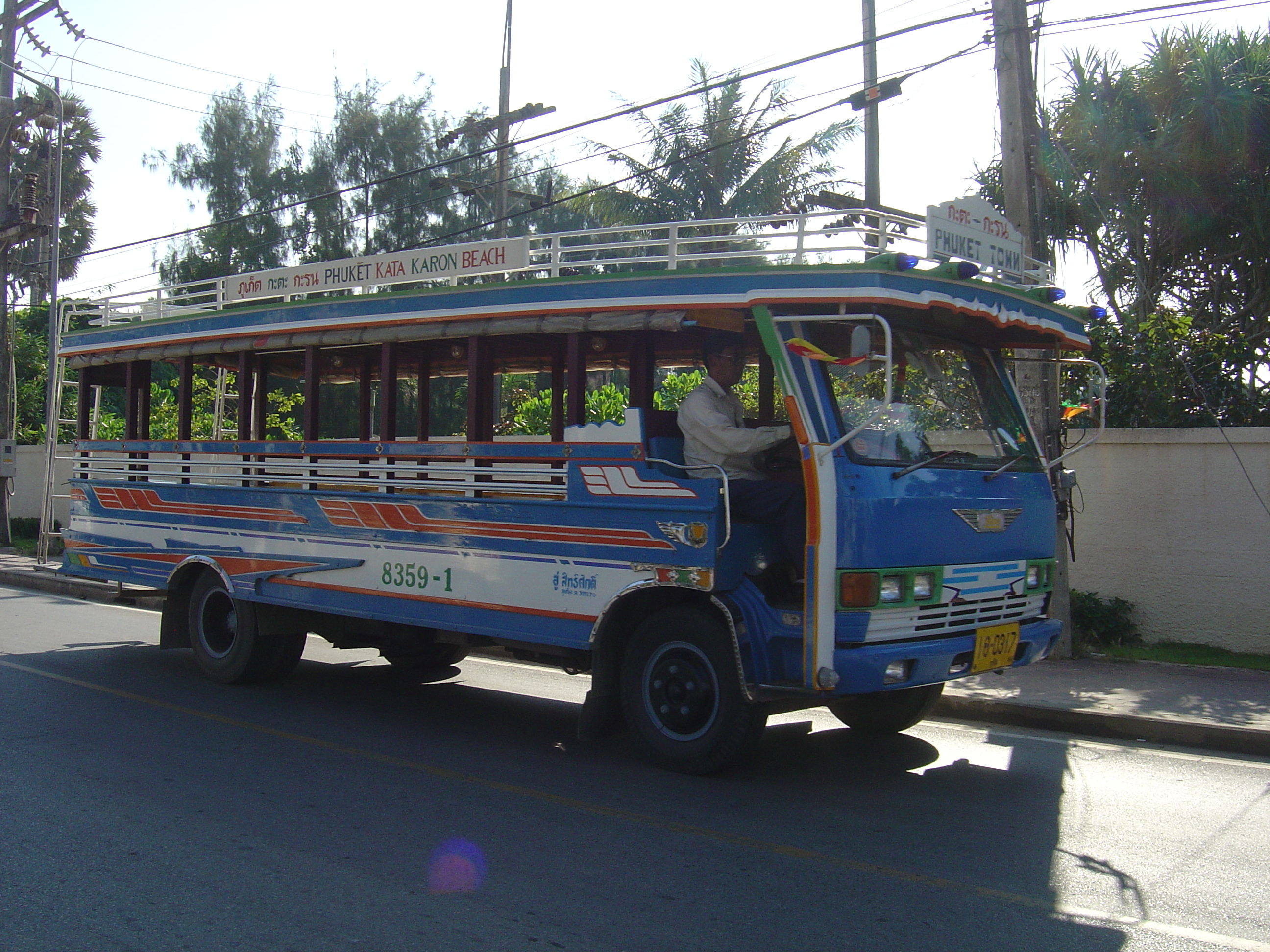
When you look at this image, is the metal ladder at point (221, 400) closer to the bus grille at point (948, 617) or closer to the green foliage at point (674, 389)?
Result: the green foliage at point (674, 389)

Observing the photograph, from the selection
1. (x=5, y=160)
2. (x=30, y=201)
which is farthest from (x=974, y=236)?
(x=5, y=160)

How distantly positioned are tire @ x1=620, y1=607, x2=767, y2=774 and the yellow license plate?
115 cm

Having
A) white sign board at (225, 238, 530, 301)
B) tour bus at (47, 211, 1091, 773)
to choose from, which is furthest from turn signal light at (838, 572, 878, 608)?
white sign board at (225, 238, 530, 301)

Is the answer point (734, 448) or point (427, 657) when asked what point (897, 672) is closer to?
point (734, 448)

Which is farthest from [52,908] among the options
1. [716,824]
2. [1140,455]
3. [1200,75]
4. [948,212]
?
[1200,75]

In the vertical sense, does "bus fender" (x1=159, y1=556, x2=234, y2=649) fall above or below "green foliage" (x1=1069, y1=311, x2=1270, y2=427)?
below

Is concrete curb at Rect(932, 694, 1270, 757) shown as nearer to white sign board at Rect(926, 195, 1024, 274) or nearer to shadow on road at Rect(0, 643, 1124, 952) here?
shadow on road at Rect(0, 643, 1124, 952)

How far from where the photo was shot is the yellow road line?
13.1ft

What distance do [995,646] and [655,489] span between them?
1988 mm

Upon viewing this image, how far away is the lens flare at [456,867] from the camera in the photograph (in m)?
4.35

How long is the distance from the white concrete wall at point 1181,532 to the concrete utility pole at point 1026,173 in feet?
2.75

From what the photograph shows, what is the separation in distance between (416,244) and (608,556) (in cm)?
3177

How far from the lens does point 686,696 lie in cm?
592

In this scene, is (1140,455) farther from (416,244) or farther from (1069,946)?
(416,244)
